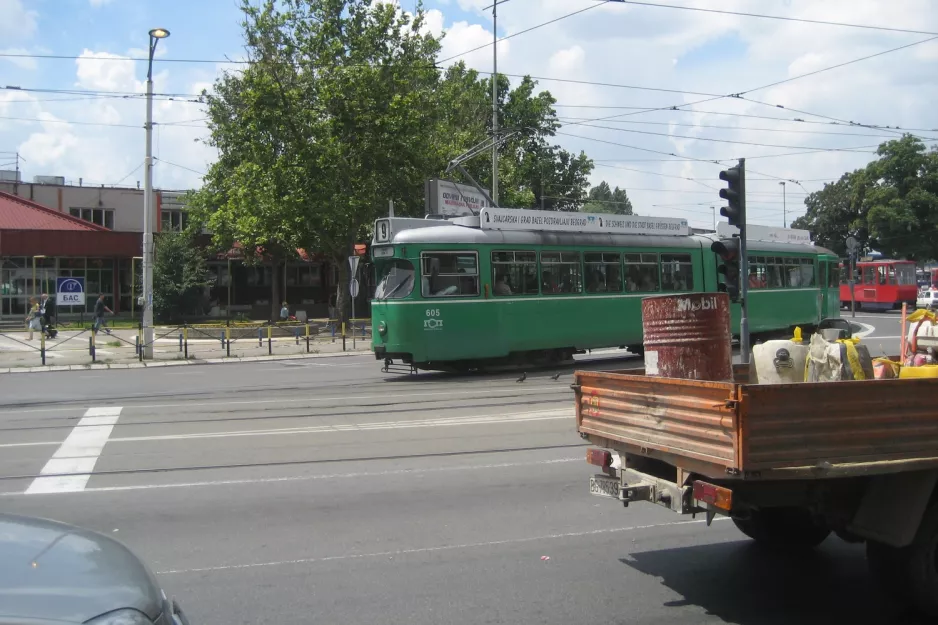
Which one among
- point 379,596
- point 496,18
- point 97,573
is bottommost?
point 379,596

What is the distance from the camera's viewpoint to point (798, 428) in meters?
4.46

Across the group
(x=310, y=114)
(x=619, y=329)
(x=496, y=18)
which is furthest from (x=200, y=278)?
(x=619, y=329)

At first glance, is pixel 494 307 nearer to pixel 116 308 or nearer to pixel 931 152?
pixel 116 308

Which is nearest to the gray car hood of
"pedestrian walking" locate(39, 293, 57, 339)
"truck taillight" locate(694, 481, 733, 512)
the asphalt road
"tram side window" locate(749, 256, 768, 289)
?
the asphalt road

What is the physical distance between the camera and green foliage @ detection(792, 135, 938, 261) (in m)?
55.9

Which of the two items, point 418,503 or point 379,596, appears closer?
point 379,596

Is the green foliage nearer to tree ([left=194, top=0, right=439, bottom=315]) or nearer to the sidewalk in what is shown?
tree ([left=194, top=0, right=439, bottom=315])

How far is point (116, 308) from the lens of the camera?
4347 cm

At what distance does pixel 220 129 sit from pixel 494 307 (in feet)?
93.3

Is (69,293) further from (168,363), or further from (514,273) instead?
(514,273)

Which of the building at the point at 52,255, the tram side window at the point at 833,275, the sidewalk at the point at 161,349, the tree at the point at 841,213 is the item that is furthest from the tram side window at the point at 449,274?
the tree at the point at 841,213

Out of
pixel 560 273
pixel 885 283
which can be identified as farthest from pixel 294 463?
pixel 885 283

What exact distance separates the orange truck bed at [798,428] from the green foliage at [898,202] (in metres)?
57.3

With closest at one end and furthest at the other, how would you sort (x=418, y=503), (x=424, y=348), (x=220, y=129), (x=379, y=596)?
(x=379, y=596) → (x=418, y=503) → (x=424, y=348) → (x=220, y=129)
